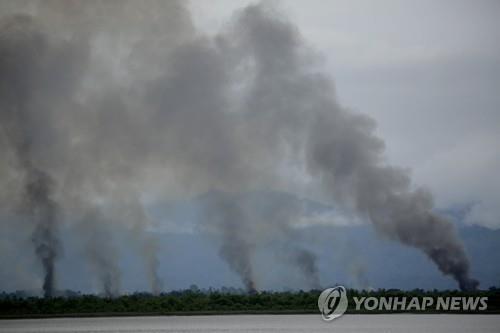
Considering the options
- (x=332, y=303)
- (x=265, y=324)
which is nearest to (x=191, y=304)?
(x=332, y=303)

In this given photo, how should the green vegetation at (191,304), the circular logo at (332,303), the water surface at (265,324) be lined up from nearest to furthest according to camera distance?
1. the water surface at (265,324)
2. the circular logo at (332,303)
3. the green vegetation at (191,304)

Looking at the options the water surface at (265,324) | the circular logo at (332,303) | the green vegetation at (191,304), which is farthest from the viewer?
the green vegetation at (191,304)

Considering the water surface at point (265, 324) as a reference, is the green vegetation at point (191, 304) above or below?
above

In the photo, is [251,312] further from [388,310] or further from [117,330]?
[117,330]

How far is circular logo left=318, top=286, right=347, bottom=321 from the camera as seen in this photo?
32.9 m

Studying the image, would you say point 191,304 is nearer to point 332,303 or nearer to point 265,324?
point 332,303

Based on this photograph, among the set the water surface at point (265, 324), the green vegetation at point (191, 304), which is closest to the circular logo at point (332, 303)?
the green vegetation at point (191, 304)

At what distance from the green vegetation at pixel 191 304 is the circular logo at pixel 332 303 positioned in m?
0.30

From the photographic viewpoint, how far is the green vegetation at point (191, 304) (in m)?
35.4

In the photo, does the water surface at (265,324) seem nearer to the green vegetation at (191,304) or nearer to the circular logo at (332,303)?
the circular logo at (332,303)

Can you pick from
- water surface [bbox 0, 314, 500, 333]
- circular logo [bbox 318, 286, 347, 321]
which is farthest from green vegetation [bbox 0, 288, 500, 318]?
water surface [bbox 0, 314, 500, 333]

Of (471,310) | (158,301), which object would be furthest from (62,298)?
(471,310)

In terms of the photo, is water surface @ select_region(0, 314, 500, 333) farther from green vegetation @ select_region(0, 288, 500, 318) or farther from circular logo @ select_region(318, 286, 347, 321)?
green vegetation @ select_region(0, 288, 500, 318)

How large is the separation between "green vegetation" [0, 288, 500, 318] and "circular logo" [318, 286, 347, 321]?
0.99ft
